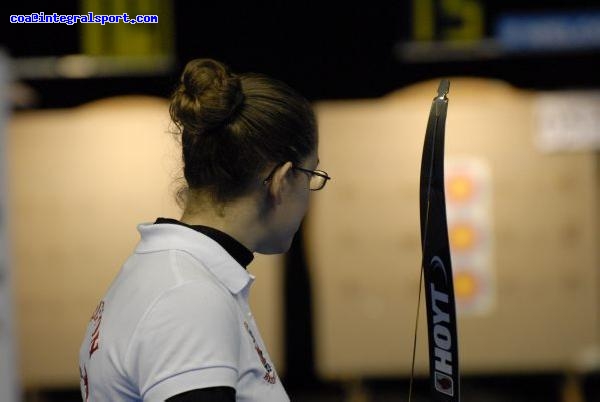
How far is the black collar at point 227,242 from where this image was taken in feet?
4.51

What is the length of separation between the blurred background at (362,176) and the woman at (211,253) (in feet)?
14.9

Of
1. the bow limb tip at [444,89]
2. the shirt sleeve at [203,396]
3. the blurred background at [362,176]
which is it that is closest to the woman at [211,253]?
the shirt sleeve at [203,396]

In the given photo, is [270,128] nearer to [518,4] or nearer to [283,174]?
[283,174]

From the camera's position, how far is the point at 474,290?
6.25m

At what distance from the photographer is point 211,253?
1330 millimetres

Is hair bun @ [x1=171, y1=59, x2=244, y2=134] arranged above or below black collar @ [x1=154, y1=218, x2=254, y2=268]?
above

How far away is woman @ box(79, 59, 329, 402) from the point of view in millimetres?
1192

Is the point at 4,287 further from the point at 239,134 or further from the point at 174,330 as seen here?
the point at 174,330

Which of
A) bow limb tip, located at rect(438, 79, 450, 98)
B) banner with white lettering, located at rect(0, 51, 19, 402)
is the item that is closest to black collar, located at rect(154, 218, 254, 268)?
Answer: bow limb tip, located at rect(438, 79, 450, 98)

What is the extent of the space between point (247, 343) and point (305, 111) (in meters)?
0.34

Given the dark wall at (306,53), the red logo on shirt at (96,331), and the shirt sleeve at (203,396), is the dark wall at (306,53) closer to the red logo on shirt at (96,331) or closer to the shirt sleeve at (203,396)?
the red logo on shirt at (96,331)

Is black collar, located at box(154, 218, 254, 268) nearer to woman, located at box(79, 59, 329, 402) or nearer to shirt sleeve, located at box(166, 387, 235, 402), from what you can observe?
woman, located at box(79, 59, 329, 402)

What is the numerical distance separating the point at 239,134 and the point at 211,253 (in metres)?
0.17

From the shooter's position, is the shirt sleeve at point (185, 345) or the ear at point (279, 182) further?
the ear at point (279, 182)
